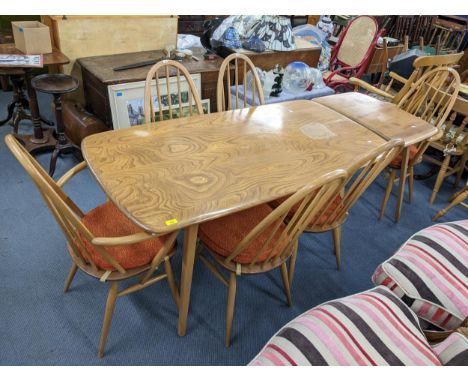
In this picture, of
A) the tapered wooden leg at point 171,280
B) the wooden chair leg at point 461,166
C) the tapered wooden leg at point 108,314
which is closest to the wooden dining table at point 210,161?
the tapered wooden leg at point 171,280

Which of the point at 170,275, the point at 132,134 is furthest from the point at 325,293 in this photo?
the point at 132,134

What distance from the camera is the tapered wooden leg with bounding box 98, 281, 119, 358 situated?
1293 millimetres

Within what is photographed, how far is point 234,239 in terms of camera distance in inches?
54.2

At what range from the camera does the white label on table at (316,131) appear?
5.41 ft

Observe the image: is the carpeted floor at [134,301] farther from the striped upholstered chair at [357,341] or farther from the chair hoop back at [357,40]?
the chair hoop back at [357,40]

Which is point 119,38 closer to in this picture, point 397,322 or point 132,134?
point 132,134

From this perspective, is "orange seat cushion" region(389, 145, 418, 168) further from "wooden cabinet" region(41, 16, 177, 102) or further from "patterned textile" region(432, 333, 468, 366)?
"wooden cabinet" region(41, 16, 177, 102)

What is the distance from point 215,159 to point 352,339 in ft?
2.59

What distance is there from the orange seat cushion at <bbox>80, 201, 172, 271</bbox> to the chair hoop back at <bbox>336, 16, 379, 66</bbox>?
2.97m

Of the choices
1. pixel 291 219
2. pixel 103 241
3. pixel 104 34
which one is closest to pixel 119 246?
pixel 103 241

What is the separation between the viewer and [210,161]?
1366 millimetres

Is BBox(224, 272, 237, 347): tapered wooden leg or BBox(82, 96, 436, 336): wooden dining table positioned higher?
BBox(82, 96, 436, 336): wooden dining table

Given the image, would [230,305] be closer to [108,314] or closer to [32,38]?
[108,314]

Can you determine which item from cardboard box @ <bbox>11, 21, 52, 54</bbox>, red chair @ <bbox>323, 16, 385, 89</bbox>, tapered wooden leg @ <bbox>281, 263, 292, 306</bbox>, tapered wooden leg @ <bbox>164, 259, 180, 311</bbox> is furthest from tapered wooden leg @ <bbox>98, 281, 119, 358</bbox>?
red chair @ <bbox>323, 16, 385, 89</bbox>
